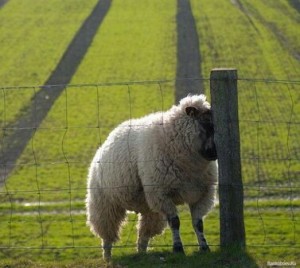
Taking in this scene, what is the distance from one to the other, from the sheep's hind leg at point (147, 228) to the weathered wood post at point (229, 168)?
6.69ft

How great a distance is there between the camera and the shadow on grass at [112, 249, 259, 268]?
7645 mm

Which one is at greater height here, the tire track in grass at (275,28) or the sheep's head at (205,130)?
the sheep's head at (205,130)

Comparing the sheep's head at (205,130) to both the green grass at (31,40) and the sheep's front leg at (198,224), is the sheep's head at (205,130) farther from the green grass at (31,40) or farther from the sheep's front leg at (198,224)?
the green grass at (31,40)

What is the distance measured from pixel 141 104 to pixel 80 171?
35.0 feet

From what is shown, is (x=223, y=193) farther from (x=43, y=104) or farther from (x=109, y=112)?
(x=43, y=104)

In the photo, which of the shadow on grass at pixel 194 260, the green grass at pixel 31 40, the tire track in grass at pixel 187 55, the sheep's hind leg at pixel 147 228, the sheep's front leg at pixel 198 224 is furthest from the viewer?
the green grass at pixel 31 40

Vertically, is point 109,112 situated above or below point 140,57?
above

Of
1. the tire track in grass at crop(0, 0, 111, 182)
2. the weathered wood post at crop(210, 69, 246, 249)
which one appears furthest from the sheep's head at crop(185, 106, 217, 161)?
the tire track in grass at crop(0, 0, 111, 182)

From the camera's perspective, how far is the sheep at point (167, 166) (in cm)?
880

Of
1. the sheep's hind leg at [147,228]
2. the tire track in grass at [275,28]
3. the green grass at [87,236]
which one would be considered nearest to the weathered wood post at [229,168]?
the sheep's hind leg at [147,228]

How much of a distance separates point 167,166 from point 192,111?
0.77m

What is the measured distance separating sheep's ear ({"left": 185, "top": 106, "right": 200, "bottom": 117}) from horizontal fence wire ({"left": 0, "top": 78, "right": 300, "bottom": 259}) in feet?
1.57

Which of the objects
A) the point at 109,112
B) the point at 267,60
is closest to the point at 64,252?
the point at 109,112

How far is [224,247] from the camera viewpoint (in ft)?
26.6
